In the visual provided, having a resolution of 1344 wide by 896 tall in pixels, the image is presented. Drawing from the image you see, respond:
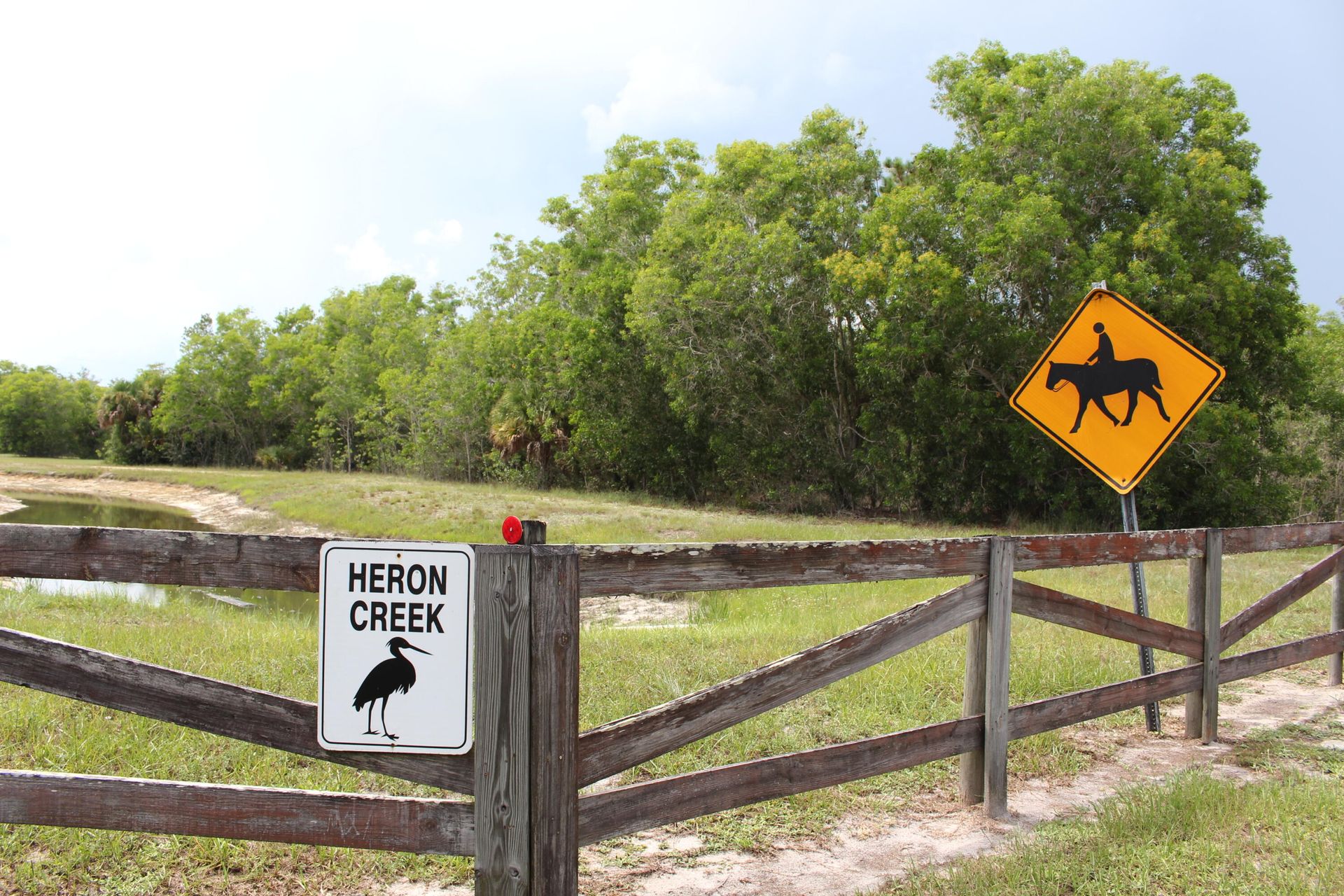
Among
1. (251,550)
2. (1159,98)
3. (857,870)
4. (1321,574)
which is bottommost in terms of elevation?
(857,870)

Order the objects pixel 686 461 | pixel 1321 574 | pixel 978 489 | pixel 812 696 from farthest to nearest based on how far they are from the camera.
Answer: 1. pixel 686 461
2. pixel 978 489
3. pixel 1321 574
4. pixel 812 696

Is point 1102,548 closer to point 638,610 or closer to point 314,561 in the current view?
point 314,561

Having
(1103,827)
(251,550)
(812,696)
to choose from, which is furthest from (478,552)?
(812,696)

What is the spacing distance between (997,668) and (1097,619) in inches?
33.9

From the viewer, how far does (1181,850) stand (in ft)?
12.9

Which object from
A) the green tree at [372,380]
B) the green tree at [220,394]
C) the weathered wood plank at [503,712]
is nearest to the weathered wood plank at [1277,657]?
the weathered wood plank at [503,712]

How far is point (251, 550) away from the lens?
2.96 meters

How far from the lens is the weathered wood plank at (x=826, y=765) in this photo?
127 inches

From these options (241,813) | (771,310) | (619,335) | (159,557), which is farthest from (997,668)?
(619,335)

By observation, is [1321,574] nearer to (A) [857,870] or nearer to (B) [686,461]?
(A) [857,870]

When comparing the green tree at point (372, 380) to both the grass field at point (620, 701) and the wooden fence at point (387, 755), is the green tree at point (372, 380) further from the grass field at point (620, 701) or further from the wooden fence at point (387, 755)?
the wooden fence at point (387, 755)

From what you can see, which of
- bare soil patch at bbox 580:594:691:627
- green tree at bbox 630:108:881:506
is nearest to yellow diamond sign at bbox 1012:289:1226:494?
bare soil patch at bbox 580:594:691:627

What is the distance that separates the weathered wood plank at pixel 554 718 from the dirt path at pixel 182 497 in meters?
20.1

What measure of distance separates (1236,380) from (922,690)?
65.3 ft
